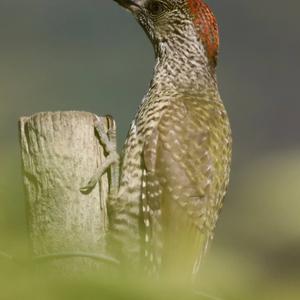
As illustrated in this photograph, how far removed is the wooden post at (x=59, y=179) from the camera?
88.8 inches

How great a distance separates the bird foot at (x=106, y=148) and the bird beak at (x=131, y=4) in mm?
1116

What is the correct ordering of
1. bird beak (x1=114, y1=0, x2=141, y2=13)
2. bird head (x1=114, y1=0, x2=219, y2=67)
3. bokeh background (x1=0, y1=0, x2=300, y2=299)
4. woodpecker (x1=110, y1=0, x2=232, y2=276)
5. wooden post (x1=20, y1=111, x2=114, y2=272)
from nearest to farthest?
wooden post (x1=20, y1=111, x2=114, y2=272)
woodpecker (x1=110, y1=0, x2=232, y2=276)
bird head (x1=114, y1=0, x2=219, y2=67)
bird beak (x1=114, y1=0, x2=141, y2=13)
bokeh background (x1=0, y1=0, x2=300, y2=299)

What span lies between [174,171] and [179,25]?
92cm

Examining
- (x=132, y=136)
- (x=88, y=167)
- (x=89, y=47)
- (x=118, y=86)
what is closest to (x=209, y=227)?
(x=132, y=136)

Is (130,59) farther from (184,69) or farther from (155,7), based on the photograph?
(184,69)

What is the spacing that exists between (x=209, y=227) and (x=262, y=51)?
22.8 ft

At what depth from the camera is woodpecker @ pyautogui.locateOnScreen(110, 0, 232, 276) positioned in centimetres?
302

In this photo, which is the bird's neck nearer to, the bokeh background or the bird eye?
the bird eye

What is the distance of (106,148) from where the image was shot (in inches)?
105

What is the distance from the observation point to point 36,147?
2320mm

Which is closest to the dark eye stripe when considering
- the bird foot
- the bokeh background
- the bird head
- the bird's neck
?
the bird head

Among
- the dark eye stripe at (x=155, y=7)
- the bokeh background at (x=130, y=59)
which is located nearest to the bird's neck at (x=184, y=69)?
the dark eye stripe at (x=155, y=7)

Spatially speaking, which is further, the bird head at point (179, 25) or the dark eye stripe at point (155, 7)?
the dark eye stripe at point (155, 7)

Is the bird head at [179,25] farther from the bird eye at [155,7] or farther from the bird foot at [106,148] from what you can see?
the bird foot at [106,148]
